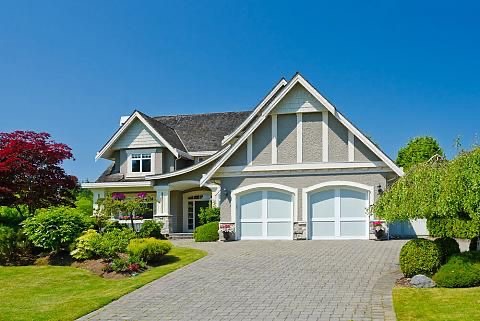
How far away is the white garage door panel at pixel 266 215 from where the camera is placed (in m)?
23.9

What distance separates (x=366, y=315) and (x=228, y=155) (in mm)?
14782

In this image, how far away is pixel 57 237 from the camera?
60.5ft

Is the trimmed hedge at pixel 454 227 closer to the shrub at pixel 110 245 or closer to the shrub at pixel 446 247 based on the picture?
the shrub at pixel 446 247

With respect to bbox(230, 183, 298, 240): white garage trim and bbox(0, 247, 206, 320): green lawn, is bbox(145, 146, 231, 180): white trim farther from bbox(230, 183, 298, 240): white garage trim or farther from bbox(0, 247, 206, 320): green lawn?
bbox(0, 247, 206, 320): green lawn

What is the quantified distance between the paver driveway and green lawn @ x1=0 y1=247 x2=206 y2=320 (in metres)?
0.52

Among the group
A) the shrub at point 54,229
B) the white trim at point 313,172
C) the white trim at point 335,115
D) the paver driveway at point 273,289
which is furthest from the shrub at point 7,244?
the white trim at point 335,115

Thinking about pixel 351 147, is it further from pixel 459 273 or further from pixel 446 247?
pixel 459 273

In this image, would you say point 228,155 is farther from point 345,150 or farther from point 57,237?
point 57,237

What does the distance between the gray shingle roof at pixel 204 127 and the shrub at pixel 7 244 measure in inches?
576

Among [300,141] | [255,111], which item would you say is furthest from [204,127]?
[300,141]

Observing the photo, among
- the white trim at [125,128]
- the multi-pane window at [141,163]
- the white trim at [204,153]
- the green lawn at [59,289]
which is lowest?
the green lawn at [59,289]

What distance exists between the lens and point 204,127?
1351 inches

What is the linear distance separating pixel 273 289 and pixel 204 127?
22321 mm

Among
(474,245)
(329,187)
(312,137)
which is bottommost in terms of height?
(474,245)
